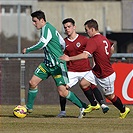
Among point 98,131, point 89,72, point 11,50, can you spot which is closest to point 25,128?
point 98,131

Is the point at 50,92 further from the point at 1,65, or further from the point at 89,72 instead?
the point at 89,72

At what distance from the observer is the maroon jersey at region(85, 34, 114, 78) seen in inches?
496

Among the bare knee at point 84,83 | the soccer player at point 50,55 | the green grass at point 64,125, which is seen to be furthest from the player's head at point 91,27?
the green grass at point 64,125

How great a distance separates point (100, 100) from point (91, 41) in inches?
75.1

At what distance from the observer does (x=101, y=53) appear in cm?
1275

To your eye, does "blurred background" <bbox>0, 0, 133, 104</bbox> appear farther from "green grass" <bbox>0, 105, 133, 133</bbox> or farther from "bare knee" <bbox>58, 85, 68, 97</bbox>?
"green grass" <bbox>0, 105, 133, 133</bbox>

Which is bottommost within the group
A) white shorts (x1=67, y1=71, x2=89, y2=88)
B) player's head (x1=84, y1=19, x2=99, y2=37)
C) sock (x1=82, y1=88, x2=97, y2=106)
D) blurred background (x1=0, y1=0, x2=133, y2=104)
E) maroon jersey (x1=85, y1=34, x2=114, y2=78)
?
sock (x1=82, y1=88, x2=97, y2=106)

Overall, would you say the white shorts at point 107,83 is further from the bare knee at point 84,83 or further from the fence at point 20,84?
the fence at point 20,84

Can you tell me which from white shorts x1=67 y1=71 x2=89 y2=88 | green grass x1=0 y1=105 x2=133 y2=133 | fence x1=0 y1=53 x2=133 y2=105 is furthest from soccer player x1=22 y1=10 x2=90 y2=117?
fence x1=0 y1=53 x2=133 y2=105

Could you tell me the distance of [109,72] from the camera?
12984 millimetres

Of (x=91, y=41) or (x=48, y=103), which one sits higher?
(x=91, y=41)

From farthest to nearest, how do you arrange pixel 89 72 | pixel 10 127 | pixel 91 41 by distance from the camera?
pixel 89 72 → pixel 91 41 → pixel 10 127

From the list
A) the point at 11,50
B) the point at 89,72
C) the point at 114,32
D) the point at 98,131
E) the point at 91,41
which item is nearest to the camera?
the point at 98,131

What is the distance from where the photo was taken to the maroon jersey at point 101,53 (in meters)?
12.6
